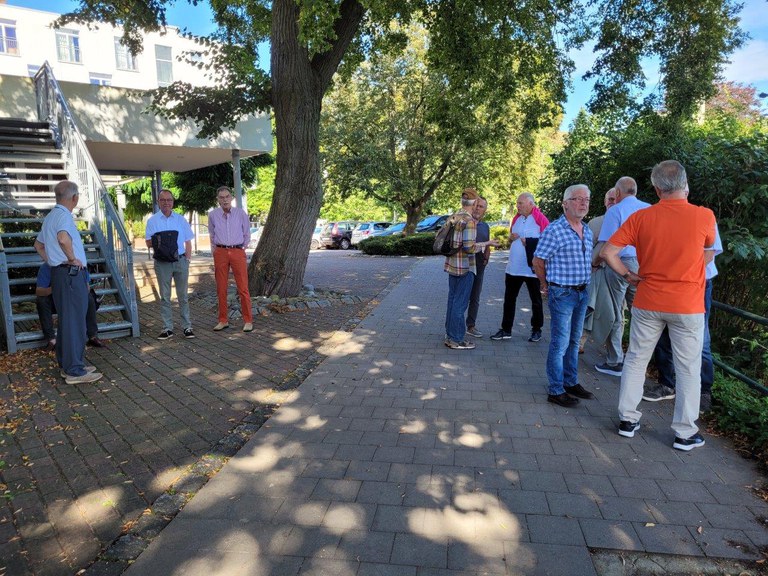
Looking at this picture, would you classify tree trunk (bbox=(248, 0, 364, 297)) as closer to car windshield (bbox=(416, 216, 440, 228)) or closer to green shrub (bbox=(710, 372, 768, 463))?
green shrub (bbox=(710, 372, 768, 463))

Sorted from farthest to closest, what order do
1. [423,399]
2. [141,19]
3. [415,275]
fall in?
[415,275]
[141,19]
[423,399]

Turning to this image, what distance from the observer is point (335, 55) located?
9.20 meters

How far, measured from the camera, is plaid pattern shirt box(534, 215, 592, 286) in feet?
14.4

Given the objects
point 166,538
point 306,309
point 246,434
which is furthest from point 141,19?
point 166,538

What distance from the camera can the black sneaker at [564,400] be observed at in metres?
4.48

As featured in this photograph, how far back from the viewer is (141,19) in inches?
399

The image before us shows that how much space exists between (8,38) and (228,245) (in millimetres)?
40420

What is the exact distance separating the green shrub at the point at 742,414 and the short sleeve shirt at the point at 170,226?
6141 mm

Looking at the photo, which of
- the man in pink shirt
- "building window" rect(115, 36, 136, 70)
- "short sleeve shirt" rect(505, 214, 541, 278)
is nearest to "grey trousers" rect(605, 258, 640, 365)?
"short sleeve shirt" rect(505, 214, 541, 278)

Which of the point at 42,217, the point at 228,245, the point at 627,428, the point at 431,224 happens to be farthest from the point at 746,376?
the point at 431,224

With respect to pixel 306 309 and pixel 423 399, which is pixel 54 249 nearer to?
pixel 423 399

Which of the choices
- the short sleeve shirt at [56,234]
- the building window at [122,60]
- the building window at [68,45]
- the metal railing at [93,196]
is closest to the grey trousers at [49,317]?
the metal railing at [93,196]

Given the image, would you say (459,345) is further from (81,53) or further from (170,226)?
(81,53)

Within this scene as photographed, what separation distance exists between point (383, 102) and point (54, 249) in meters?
20.9
